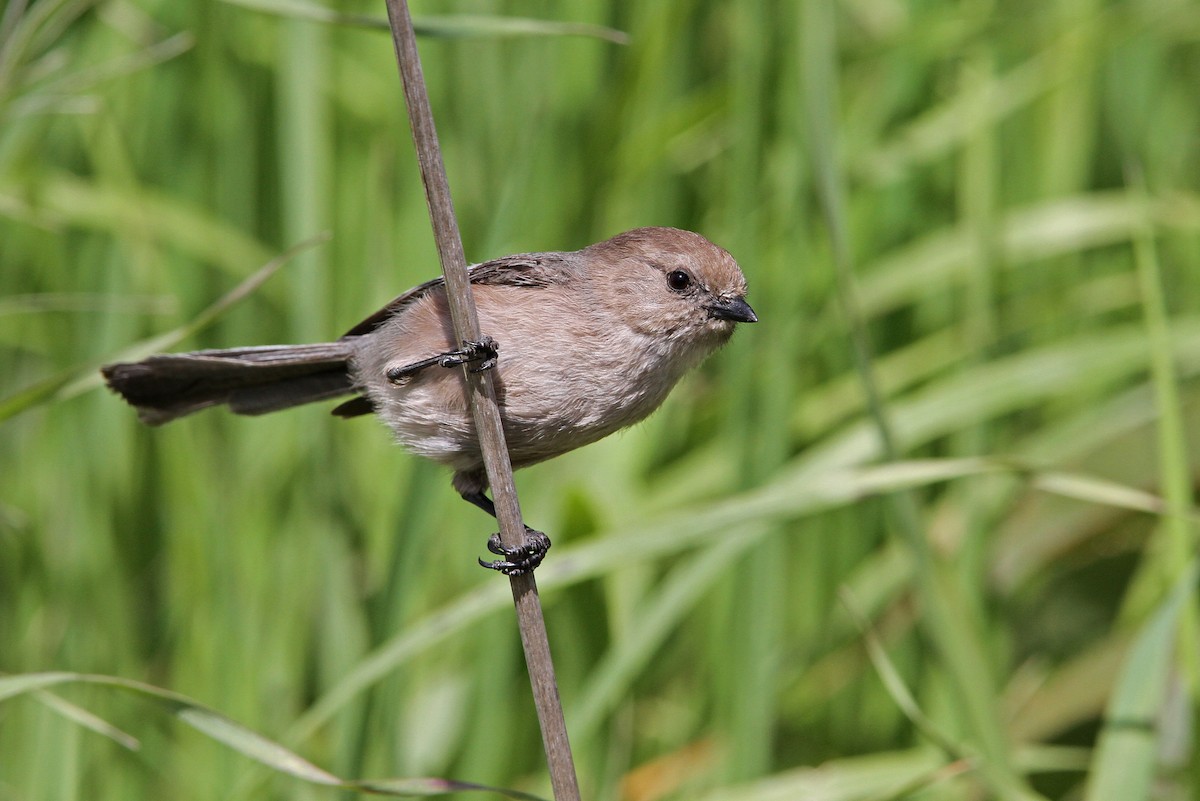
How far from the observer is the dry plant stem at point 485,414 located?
1.44 meters

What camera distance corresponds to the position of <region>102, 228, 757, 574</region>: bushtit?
203cm

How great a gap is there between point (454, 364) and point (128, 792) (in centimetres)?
144

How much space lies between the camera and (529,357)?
206 cm

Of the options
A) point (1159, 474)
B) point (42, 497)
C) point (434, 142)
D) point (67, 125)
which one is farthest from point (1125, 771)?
point (67, 125)

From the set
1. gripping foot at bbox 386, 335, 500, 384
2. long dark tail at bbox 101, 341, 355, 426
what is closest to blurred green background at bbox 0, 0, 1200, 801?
long dark tail at bbox 101, 341, 355, 426

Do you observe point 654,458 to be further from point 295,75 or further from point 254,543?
A: point 295,75

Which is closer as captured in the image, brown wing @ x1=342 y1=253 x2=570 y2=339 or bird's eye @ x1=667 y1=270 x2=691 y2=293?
bird's eye @ x1=667 y1=270 x2=691 y2=293

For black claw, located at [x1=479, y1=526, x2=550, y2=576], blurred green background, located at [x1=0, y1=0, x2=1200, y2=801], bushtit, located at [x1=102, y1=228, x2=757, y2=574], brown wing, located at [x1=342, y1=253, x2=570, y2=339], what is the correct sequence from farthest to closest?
blurred green background, located at [x1=0, y1=0, x2=1200, y2=801] < brown wing, located at [x1=342, y1=253, x2=570, y2=339] < bushtit, located at [x1=102, y1=228, x2=757, y2=574] < black claw, located at [x1=479, y1=526, x2=550, y2=576]

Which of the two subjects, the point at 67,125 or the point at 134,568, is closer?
the point at 134,568

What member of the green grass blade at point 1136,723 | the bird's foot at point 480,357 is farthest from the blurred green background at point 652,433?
the bird's foot at point 480,357

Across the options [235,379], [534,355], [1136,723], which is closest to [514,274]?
[534,355]

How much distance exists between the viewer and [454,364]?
190cm

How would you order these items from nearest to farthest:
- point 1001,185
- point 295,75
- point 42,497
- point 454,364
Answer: point 454,364, point 295,75, point 42,497, point 1001,185

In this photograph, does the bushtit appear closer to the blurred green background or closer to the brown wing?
the brown wing
